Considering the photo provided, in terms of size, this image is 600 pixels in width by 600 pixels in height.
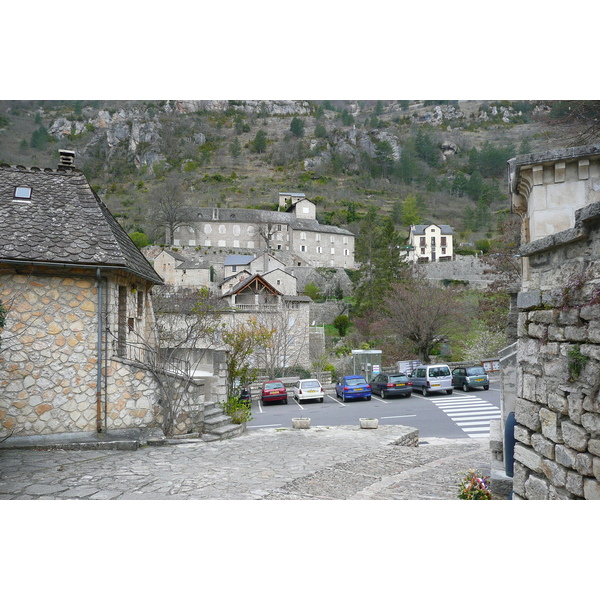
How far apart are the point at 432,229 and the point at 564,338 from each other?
222 feet

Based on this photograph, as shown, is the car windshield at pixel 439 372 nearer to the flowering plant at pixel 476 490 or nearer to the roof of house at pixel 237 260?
the flowering plant at pixel 476 490

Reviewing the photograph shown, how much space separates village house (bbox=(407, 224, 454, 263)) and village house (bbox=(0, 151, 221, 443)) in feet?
203

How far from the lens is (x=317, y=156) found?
89500 millimetres

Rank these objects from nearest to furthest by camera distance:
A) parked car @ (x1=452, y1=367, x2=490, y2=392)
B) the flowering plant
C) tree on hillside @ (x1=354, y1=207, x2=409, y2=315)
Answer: the flowering plant, parked car @ (x1=452, y1=367, x2=490, y2=392), tree on hillside @ (x1=354, y1=207, x2=409, y2=315)

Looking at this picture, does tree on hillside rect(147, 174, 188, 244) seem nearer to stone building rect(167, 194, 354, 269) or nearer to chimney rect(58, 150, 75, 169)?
stone building rect(167, 194, 354, 269)

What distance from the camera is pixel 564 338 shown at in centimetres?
336

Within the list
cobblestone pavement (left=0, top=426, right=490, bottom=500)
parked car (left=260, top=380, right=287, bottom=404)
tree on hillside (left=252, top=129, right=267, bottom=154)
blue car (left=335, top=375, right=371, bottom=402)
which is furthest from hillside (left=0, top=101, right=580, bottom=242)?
cobblestone pavement (left=0, top=426, right=490, bottom=500)

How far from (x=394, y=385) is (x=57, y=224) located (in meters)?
15.9

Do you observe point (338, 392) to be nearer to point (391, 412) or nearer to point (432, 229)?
point (391, 412)

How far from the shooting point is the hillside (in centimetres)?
6988

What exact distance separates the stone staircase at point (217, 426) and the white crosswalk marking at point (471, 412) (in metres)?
6.60

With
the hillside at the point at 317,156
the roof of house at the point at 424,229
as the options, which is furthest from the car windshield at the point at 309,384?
the roof of house at the point at 424,229

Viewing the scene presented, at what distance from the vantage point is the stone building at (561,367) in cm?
303

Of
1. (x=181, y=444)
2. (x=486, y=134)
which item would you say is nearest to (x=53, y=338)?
(x=181, y=444)
